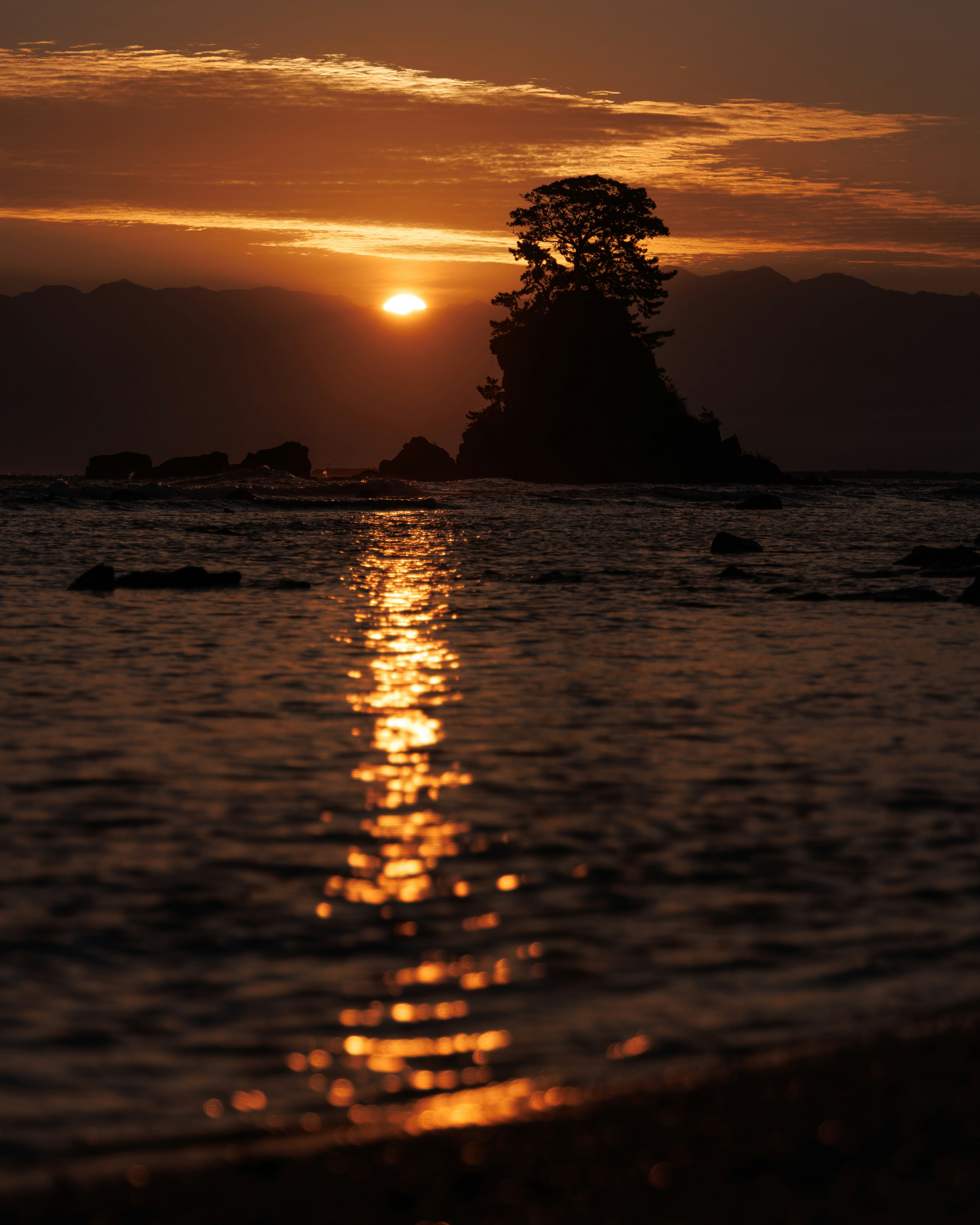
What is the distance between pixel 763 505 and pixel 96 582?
138ft

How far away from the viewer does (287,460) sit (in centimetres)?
8775

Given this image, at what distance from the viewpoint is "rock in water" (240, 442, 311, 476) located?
87.1 meters

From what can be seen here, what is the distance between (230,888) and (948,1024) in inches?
121

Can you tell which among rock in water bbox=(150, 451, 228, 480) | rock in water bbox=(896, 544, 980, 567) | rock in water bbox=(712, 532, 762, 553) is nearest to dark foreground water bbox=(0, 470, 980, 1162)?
rock in water bbox=(896, 544, 980, 567)

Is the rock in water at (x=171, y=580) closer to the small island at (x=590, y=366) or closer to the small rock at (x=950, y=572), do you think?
the small rock at (x=950, y=572)

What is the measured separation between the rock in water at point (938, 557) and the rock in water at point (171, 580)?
13.9 metres

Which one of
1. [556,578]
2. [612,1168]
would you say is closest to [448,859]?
[612,1168]

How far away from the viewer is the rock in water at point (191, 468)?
3408 inches

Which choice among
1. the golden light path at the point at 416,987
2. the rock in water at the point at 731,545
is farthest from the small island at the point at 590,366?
the golden light path at the point at 416,987

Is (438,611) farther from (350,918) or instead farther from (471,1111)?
(471,1111)

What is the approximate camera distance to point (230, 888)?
571 cm

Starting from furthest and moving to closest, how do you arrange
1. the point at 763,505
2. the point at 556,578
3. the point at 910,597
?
the point at 763,505, the point at 556,578, the point at 910,597

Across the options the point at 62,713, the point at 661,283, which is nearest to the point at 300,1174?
the point at 62,713

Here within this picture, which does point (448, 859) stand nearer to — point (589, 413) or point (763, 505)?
point (763, 505)
